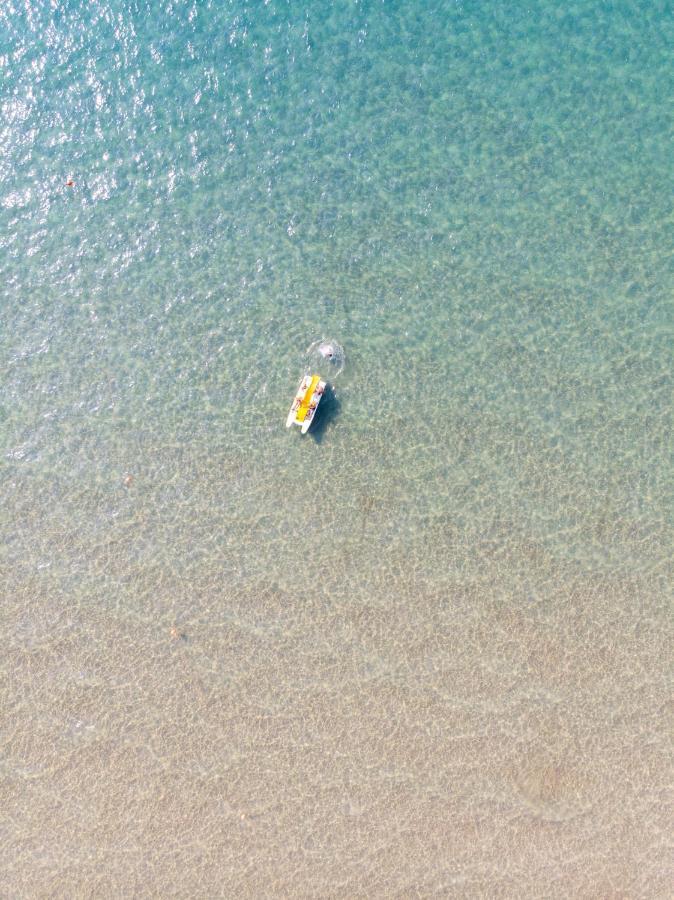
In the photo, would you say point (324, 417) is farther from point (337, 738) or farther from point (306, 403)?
point (337, 738)

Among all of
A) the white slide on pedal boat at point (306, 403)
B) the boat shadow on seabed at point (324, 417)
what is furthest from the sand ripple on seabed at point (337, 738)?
the white slide on pedal boat at point (306, 403)

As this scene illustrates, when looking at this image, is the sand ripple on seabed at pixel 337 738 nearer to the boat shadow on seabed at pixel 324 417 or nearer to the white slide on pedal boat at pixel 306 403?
the boat shadow on seabed at pixel 324 417

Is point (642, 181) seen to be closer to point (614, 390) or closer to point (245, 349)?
point (614, 390)

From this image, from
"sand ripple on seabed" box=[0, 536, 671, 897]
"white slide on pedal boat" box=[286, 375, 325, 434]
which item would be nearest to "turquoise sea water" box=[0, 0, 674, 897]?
"sand ripple on seabed" box=[0, 536, 671, 897]

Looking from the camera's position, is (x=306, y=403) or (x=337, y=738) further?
(x=306, y=403)

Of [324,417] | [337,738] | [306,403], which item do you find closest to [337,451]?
[324,417]
